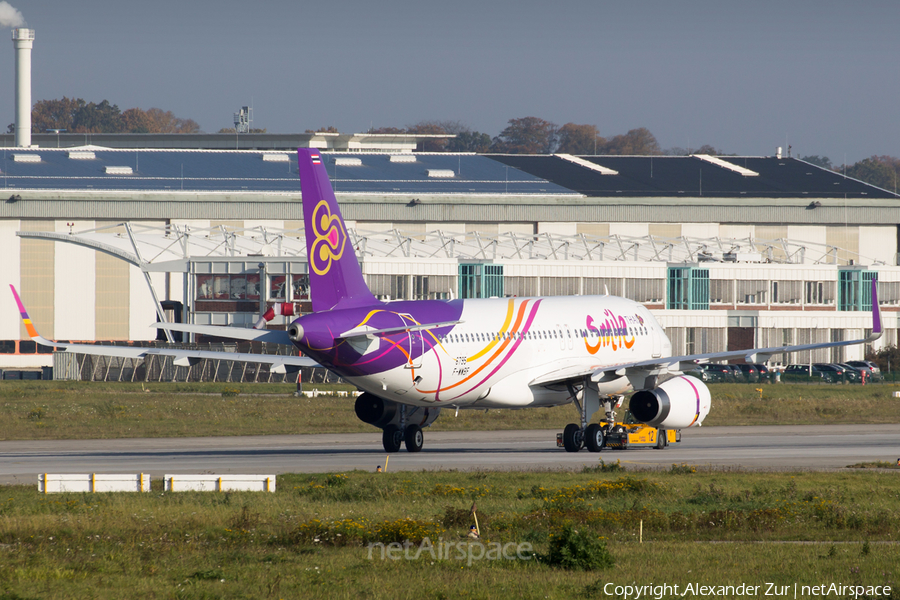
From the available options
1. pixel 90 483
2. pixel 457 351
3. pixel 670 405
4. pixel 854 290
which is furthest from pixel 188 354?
pixel 854 290

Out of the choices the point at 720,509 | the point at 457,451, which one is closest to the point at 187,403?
the point at 457,451

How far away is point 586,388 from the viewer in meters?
41.4

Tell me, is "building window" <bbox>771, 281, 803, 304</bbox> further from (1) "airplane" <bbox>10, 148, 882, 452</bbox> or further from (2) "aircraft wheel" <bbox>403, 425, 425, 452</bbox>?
(2) "aircraft wheel" <bbox>403, 425, 425, 452</bbox>

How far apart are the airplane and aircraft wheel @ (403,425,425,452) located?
46 millimetres

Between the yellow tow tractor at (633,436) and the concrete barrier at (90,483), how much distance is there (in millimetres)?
18294

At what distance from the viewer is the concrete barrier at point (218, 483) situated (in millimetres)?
27942

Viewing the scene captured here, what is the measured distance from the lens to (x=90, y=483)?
91.9 ft

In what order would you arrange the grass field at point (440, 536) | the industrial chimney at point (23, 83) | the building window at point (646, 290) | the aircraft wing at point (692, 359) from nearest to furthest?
the grass field at point (440, 536) → the aircraft wing at point (692, 359) → the building window at point (646, 290) → the industrial chimney at point (23, 83)

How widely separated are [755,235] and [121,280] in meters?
66.1

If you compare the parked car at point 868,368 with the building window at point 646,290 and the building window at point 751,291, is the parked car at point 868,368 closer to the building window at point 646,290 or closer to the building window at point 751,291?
the building window at point 751,291

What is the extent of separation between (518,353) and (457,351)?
3519 millimetres

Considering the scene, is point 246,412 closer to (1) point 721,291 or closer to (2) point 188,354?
(2) point 188,354

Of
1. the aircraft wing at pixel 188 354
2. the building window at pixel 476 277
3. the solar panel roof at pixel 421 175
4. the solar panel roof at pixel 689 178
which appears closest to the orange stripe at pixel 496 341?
the aircraft wing at pixel 188 354

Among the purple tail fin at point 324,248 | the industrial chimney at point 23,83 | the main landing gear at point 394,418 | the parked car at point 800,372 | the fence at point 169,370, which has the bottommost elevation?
the parked car at point 800,372
